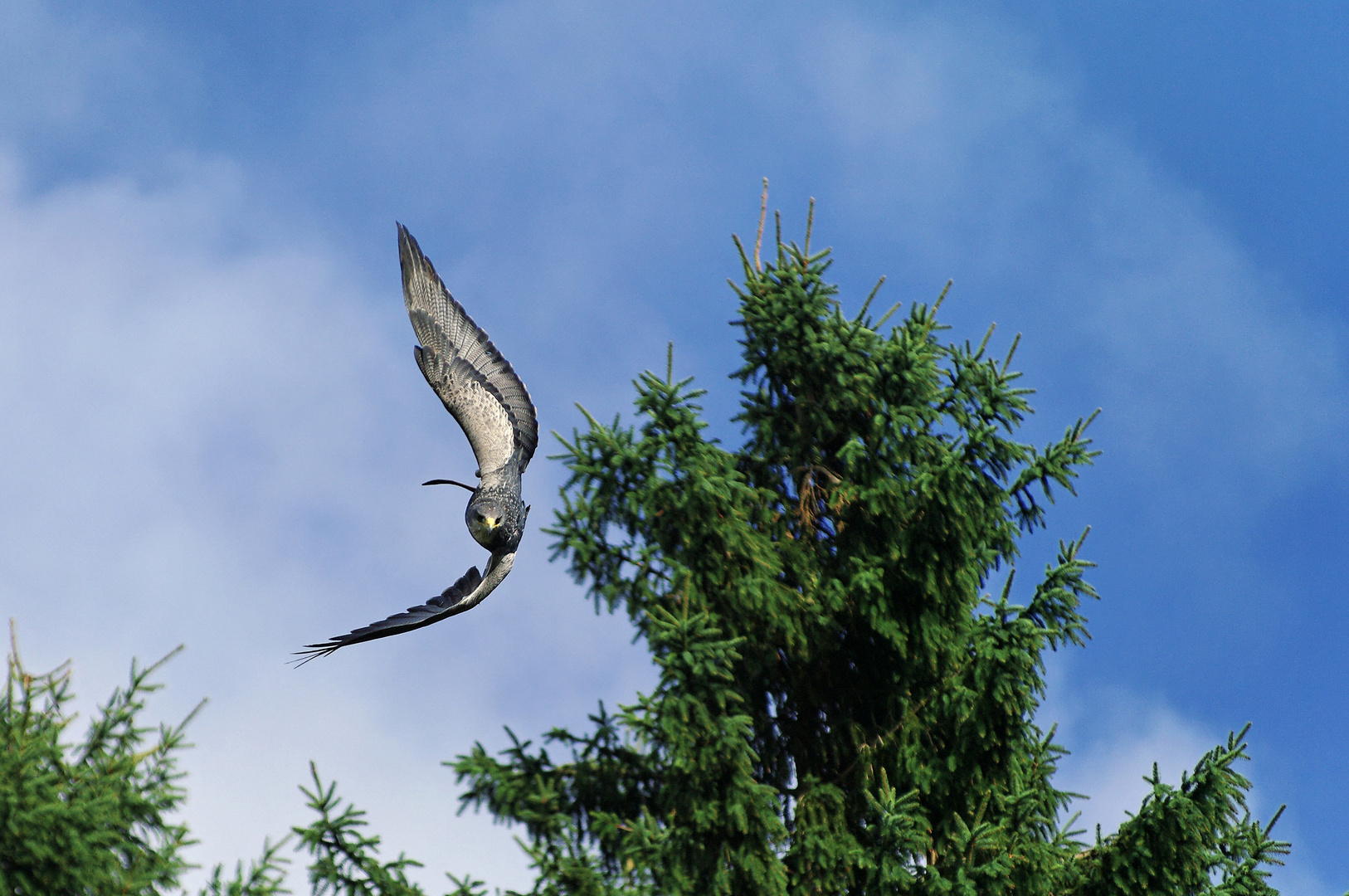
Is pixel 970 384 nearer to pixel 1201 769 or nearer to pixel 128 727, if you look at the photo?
pixel 1201 769

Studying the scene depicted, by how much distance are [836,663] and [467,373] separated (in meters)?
3.87

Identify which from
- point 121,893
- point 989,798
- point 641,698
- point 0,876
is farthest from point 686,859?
point 0,876

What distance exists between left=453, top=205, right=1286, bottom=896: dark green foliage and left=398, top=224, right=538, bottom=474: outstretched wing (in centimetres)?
133

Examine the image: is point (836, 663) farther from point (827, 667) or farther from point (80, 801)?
point (80, 801)

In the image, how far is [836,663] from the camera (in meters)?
10.3

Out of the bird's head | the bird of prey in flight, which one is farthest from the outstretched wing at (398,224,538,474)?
the bird's head

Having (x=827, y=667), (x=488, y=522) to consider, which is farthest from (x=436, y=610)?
(x=827, y=667)

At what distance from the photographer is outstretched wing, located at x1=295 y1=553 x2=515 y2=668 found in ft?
23.7

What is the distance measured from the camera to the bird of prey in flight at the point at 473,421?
7.25 meters

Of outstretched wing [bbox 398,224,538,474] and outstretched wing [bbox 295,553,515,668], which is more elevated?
outstretched wing [bbox 398,224,538,474]

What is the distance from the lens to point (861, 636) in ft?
33.5

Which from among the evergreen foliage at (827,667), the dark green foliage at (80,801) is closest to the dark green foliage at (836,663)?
the evergreen foliage at (827,667)

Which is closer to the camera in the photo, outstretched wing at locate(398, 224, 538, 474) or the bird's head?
Answer: the bird's head

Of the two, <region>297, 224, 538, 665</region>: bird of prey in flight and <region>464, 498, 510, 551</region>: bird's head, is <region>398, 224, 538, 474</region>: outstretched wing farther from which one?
<region>464, 498, 510, 551</region>: bird's head
